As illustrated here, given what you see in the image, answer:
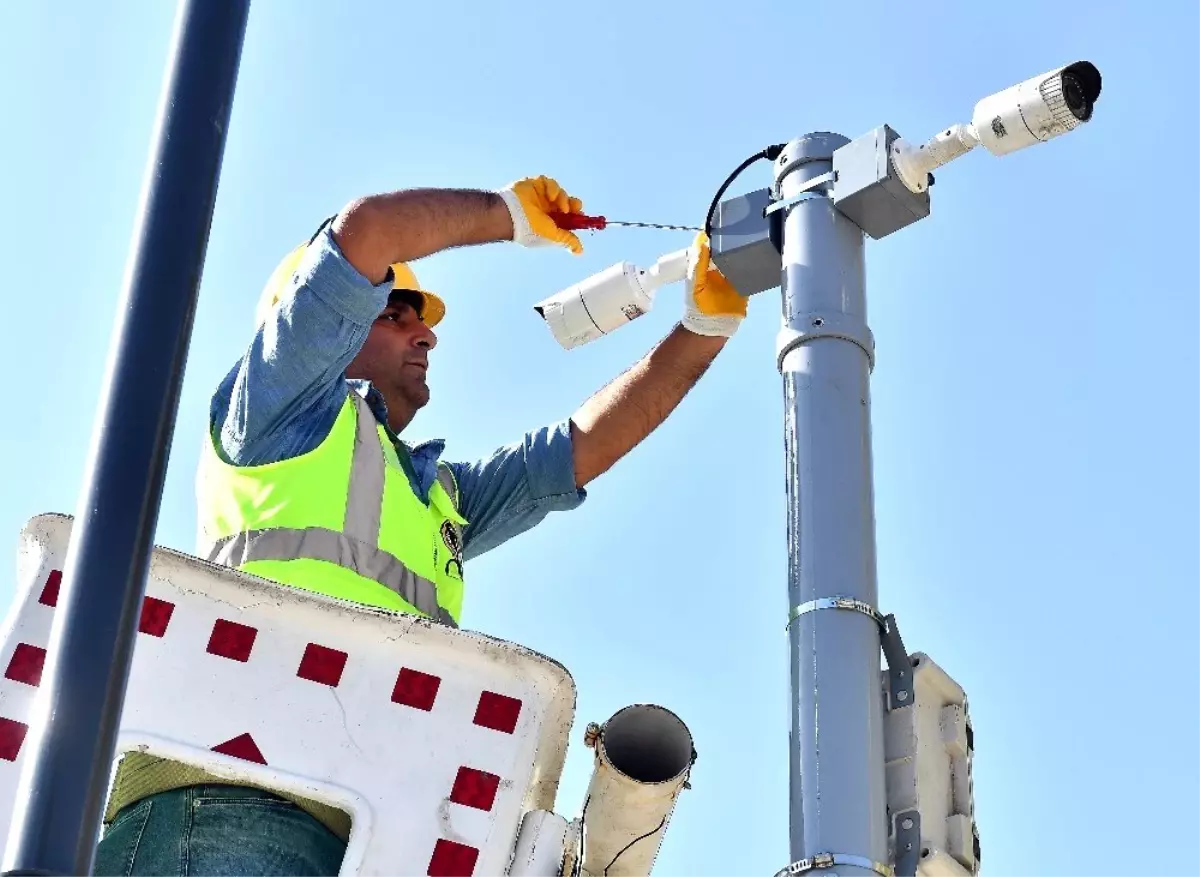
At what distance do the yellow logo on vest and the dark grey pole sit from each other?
2027mm

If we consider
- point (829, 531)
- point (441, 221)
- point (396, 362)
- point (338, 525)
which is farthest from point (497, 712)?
point (396, 362)

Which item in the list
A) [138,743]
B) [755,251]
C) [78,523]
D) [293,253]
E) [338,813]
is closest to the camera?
[78,523]

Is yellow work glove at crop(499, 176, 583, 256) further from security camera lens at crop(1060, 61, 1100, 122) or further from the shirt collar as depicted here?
security camera lens at crop(1060, 61, 1100, 122)

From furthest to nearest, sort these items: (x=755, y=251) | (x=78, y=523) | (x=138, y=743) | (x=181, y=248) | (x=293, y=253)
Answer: (x=293, y=253) → (x=755, y=251) → (x=138, y=743) → (x=181, y=248) → (x=78, y=523)

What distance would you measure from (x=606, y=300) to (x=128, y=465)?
2620mm

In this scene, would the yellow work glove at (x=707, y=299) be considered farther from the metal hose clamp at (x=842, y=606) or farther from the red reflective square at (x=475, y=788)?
the red reflective square at (x=475, y=788)

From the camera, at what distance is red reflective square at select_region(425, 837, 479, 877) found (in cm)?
304

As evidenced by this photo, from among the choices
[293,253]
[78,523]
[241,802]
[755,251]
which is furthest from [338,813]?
[293,253]

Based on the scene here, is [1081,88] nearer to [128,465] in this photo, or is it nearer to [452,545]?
[452,545]

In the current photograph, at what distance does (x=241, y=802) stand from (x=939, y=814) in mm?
1306

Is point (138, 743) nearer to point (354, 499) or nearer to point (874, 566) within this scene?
point (354, 499)

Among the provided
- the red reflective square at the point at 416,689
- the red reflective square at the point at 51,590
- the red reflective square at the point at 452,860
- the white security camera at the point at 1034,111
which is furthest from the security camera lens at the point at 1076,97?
the red reflective square at the point at 51,590

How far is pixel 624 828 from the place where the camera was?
137 inches

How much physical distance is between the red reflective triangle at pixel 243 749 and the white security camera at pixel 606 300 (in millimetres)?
1979
